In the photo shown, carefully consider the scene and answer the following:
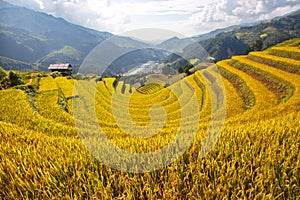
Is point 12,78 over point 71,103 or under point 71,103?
over

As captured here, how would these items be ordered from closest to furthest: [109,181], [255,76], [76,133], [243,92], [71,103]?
[109,181]
[76,133]
[71,103]
[243,92]
[255,76]

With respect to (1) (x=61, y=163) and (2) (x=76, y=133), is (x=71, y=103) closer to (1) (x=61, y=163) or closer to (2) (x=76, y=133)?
(2) (x=76, y=133)

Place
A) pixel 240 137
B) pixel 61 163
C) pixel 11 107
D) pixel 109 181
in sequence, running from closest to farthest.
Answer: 1. pixel 109 181
2. pixel 61 163
3. pixel 240 137
4. pixel 11 107

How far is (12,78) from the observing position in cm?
2064

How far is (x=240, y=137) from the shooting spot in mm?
2924

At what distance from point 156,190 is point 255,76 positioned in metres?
24.6

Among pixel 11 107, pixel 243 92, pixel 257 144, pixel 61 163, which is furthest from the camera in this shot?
pixel 243 92

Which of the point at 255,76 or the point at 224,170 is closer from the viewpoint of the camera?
the point at 224,170

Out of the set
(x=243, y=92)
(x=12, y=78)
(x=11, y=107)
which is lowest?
(x=243, y=92)

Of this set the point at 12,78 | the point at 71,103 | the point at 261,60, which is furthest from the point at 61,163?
the point at 261,60

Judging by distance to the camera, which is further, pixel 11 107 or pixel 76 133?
pixel 11 107

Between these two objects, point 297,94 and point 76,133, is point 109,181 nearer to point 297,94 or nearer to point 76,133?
point 76,133

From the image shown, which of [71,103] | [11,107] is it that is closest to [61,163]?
[11,107]

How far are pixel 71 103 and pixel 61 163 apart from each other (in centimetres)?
1465
